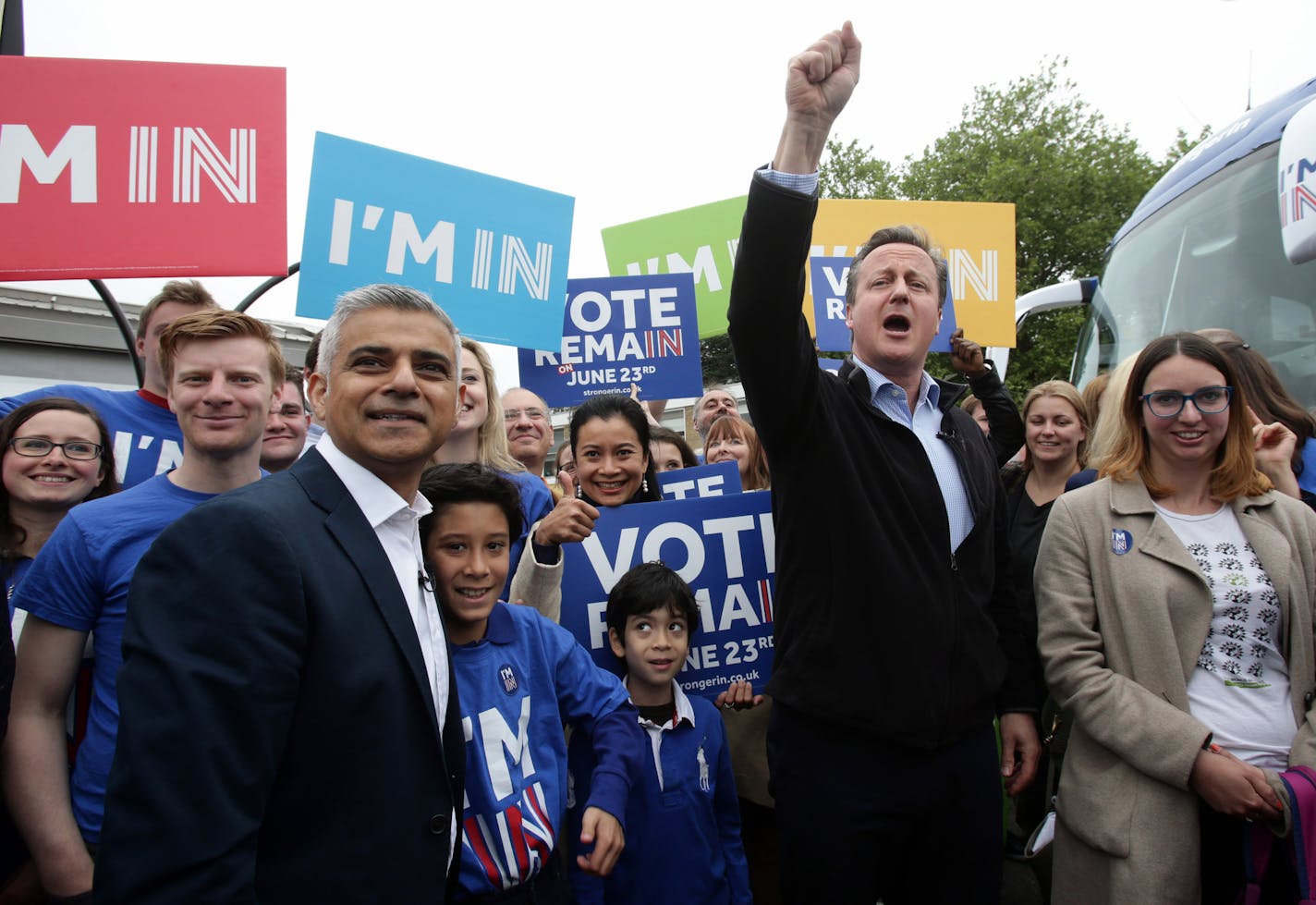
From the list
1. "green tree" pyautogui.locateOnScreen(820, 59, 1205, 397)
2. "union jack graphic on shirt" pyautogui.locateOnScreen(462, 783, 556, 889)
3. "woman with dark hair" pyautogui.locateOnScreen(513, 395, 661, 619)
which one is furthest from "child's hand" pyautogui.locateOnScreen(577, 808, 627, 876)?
"green tree" pyautogui.locateOnScreen(820, 59, 1205, 397)

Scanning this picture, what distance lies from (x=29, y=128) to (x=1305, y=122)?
5.61m

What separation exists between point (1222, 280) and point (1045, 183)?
20.9 metres

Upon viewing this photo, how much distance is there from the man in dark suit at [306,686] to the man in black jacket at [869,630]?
2.84 feet

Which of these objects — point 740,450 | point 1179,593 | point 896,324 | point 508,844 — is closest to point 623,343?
point 740,450

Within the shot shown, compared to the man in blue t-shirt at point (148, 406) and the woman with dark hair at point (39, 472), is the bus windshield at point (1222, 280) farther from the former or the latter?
the woman with dark hair at point (39, 472)

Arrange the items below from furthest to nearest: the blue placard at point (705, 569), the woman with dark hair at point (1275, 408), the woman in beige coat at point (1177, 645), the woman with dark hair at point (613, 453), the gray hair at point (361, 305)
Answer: the woman with dark hair at point (613, 453)
the blue placard at point (705, 569)
the woman with dark hair at point (1275, 408)
the woman in beige coat at point (1177, 645)
the gray hair at point (361, 305)

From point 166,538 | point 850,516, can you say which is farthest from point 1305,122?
point 166,538

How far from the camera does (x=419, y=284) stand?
430 centimetres

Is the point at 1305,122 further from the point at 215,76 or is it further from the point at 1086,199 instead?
the point at 1086,199

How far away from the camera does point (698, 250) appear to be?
18.2ft

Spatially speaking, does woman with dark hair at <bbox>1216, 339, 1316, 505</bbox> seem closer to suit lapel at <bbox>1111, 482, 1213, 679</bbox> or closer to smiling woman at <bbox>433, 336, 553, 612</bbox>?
suit lapel at <bbox>1111, 482, 1213, 679</bbox>

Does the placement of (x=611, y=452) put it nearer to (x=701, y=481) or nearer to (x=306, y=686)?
(x=701, y=481)

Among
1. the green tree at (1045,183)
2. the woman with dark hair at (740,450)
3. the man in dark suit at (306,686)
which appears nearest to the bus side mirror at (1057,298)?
the woman with dark hair at (740,450)

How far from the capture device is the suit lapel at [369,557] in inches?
50.2
